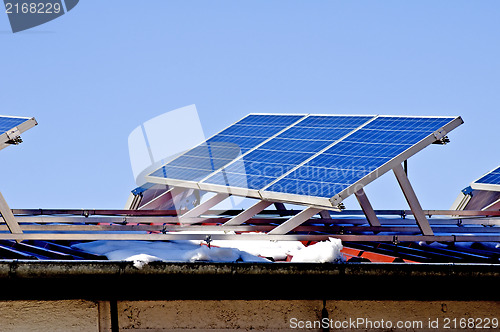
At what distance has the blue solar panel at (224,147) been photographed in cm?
1484

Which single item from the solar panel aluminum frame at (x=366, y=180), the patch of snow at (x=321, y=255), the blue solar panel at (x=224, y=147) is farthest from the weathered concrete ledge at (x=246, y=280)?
the blue solar panel at (x=224, y=147)

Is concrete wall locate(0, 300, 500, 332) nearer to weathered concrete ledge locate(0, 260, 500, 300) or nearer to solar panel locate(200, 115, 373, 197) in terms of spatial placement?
weathered concrete ledge locate(0, 260, 500, 300)

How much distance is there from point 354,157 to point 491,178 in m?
5.15

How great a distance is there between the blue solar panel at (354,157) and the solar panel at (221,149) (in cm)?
228

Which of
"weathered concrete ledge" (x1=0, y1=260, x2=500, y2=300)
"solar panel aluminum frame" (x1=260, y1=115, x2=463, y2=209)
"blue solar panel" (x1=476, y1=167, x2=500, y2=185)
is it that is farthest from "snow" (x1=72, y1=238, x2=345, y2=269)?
"blue solar panel" (x1=476, y1=167, x2=500, y2=185)

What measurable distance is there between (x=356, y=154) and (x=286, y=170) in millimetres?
1165

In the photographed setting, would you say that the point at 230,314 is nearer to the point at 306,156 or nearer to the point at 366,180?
the point at 366,180

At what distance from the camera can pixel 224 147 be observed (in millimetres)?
15555

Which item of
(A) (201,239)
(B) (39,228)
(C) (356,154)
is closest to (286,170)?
(C) (356,154)

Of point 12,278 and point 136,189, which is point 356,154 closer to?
point 12,278

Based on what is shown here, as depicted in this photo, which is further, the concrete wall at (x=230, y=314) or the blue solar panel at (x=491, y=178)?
the blue solar panel at (x=491, y=178)

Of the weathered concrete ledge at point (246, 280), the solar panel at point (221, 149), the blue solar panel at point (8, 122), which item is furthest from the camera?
the solar panel at point (221, 149)

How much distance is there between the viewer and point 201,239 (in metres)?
11.3

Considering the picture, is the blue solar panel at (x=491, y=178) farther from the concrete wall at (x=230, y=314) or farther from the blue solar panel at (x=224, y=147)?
the concrete wall at (x=230, y=314)
